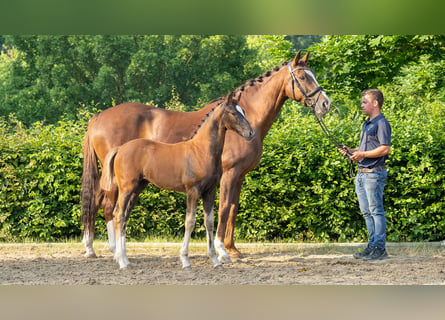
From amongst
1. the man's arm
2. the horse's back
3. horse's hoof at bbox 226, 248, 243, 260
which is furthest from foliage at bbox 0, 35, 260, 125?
the man's arm

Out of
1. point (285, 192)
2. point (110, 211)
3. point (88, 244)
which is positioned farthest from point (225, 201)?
point (285, 192)

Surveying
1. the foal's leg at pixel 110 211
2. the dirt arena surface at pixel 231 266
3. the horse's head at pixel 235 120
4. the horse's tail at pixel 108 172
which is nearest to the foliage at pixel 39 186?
the dirt arena surface at pixel 231 266

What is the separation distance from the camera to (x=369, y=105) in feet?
25.7

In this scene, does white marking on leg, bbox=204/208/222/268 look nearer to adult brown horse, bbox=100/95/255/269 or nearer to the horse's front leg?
adult brown horse, bbox=100/95/255/269

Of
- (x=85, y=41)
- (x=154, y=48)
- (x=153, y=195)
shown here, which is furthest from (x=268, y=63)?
(x=153, y=195)

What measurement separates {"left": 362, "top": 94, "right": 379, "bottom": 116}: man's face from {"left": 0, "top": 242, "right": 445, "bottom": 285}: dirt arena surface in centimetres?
198

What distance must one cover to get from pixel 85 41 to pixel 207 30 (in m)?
28.3

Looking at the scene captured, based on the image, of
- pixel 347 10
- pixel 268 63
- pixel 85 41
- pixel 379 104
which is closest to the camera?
pixel 347 10

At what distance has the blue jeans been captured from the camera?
25.5 feet

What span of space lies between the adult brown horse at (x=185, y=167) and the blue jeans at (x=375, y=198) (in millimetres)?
1818

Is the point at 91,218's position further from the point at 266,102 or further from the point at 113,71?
the point at 113,71

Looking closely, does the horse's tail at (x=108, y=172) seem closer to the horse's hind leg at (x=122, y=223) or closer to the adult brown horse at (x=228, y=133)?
the horse's hind leg at (x=122, y=223)

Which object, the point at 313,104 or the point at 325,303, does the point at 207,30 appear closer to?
the point at 325,303

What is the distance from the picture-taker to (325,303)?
5.27 metres
